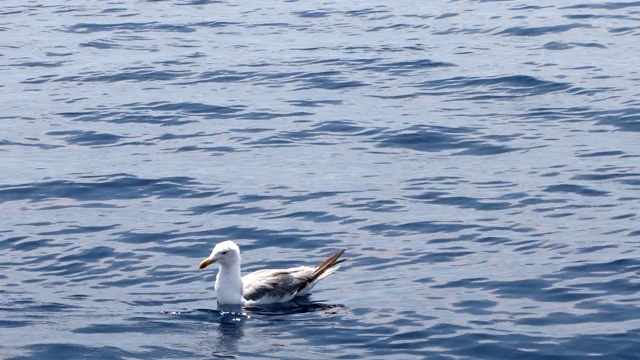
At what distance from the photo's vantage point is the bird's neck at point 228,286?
1800 cm

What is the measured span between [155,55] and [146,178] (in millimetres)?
12949

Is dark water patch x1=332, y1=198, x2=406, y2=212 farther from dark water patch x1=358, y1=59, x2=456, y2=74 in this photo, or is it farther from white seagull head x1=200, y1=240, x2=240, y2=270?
dark water patch x1=358, y1=59, x2=456, y2=74

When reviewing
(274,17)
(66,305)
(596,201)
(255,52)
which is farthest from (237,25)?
(66,305)

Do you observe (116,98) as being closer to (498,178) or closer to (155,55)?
(155,55)

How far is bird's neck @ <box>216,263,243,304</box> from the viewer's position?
709 inches

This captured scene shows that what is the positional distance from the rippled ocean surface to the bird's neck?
24 cm

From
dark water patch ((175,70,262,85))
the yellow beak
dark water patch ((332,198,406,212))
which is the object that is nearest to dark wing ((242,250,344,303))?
the yellow beak

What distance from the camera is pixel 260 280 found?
59.8ft

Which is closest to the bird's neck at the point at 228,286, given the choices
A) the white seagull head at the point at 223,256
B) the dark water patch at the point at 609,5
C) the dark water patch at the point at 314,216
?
the white seagull head at the point at 223,256

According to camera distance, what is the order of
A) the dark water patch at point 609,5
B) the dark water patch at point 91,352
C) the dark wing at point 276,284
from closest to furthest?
1. the dark water patch at point 91,352
2. the dark wing at point 276,284
3. the dark water patch at point 609,5

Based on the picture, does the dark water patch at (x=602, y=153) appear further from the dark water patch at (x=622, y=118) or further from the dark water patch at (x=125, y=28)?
the dark water patch at (x=125, y=28)

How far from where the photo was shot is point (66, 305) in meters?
17.5

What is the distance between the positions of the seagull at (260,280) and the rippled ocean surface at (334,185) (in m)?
0.23

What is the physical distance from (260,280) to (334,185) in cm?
522
